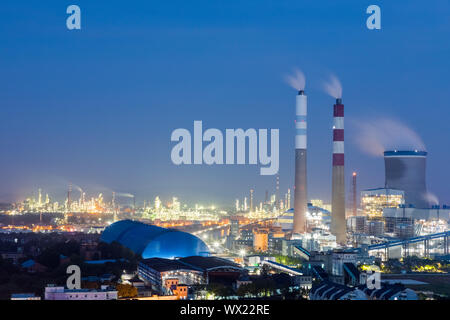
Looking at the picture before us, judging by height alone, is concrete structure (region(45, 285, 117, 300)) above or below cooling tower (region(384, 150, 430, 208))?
below

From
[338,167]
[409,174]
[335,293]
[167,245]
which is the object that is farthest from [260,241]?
[335,293]

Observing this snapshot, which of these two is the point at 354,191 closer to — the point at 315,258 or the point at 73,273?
the point at 315,258

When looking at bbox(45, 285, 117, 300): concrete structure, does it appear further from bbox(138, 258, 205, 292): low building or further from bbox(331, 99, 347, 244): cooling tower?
bbox(331, 99, 347, 244): cooling tower

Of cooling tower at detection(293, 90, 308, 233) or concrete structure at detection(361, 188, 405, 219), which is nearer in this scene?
cooling tower at detection(293, 90, 308, 233)

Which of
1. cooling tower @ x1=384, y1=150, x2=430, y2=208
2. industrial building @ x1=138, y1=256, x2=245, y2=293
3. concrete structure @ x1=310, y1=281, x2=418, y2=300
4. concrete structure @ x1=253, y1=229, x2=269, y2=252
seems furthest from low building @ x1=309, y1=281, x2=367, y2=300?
cooling tower @ x1=384, y1=150, x2=430, y2=208

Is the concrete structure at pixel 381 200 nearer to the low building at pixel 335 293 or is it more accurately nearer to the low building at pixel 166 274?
the low building at pixel 166 274

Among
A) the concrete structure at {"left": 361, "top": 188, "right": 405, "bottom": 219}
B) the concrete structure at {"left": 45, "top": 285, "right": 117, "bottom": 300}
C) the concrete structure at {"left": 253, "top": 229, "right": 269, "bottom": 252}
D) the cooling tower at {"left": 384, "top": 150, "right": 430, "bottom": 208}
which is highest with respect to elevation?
the cooling tower at {"left": 384, "top": 150, "right": 430, "bottom": 208}
